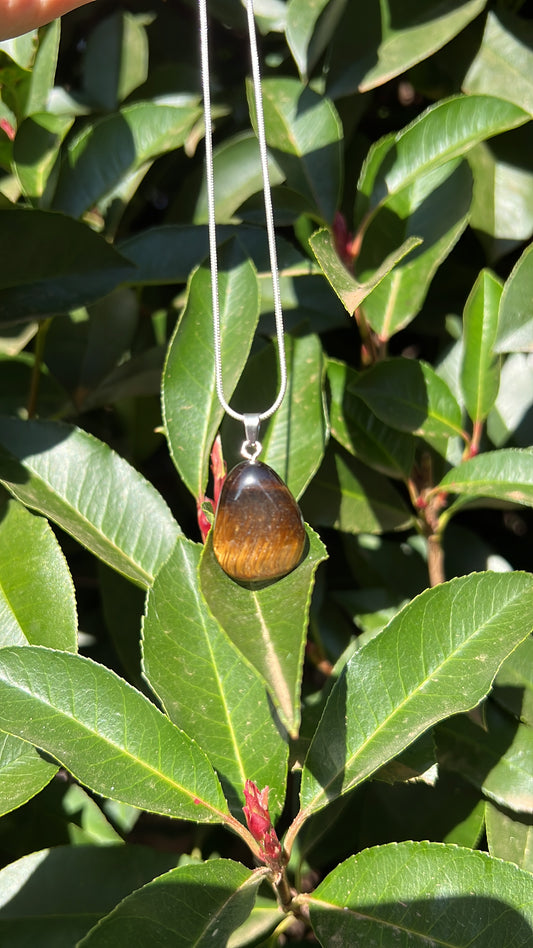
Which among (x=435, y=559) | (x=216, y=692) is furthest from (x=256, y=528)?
(x=435, y=559)

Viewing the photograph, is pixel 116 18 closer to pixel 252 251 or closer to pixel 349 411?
pixel 252 251

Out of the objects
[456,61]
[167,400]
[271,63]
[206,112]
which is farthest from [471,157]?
[167,400]

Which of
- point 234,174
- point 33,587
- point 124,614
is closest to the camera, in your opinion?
point 33,587

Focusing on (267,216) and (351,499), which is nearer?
(267,216)

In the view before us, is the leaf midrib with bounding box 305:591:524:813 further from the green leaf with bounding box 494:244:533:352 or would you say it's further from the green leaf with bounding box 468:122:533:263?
the green leaf with bounding box 468:122:533:263

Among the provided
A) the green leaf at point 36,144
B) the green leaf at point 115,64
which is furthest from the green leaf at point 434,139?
the green leaf at point 115,64

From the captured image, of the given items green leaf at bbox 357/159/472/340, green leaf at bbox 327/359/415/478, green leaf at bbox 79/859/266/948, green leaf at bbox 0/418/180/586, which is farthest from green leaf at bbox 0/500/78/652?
green leaf at bbox 357/159/472/340

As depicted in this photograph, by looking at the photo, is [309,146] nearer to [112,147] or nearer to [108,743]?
[112,147]
